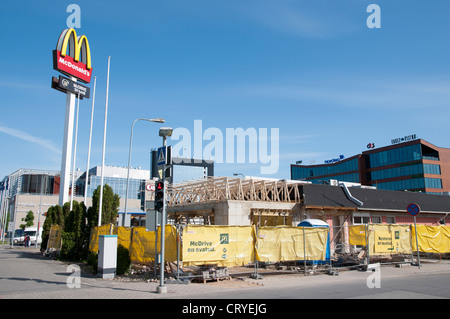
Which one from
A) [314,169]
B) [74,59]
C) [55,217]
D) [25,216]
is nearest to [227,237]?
[55,217]

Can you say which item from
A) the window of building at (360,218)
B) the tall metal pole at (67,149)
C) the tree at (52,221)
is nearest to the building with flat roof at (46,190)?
the tall metal pole at (67,149)

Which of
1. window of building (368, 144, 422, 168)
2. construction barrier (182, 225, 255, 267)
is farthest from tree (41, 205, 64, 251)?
window of building (368, 144, 422, 168)

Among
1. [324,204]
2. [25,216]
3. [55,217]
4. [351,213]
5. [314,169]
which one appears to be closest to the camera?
[324,204]

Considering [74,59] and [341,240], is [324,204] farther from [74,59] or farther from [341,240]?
[74,59]

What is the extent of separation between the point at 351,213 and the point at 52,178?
355 feet

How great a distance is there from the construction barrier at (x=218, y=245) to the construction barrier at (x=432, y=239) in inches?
440

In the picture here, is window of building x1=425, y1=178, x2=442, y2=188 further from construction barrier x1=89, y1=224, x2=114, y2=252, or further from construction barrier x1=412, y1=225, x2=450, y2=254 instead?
construction barrier x1=89, y1=224, x2=114, y2=252

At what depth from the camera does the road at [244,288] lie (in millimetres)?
11359

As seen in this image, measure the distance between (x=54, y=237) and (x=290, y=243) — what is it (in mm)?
21264

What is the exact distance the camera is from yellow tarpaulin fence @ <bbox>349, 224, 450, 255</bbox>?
1920 cm

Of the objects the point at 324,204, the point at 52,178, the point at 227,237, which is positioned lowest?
the point at 227,237

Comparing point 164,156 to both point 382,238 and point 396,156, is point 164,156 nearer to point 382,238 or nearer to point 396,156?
point 382,238
